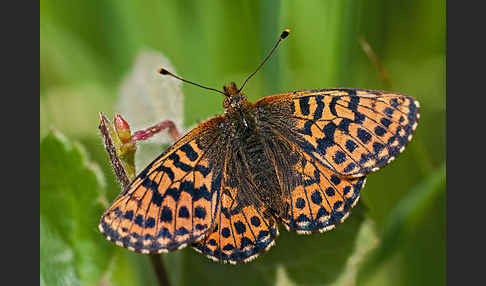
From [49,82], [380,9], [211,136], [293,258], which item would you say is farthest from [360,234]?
[49,82]

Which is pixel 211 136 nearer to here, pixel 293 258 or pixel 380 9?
pixel 293 258

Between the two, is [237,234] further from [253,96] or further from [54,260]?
[253,96]

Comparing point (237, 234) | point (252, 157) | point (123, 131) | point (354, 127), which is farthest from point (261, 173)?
point (123, 131)

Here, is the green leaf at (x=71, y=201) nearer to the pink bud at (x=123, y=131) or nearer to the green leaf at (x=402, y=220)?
the pink bud at (x=123, y=131)

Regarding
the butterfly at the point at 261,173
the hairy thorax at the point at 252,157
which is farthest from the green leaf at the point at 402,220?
the hairy thorax at the point at 252,157

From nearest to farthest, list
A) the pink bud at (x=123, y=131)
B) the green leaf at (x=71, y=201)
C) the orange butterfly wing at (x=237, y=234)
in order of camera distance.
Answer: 1. the pink bud at (x=123, y=131)
2. the orange butterfly wing at (x=237, y=234)
3. the green leaf at (x=71, y=201)

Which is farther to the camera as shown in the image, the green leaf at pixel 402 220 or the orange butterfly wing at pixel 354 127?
the green leaf at pixel 402 220
